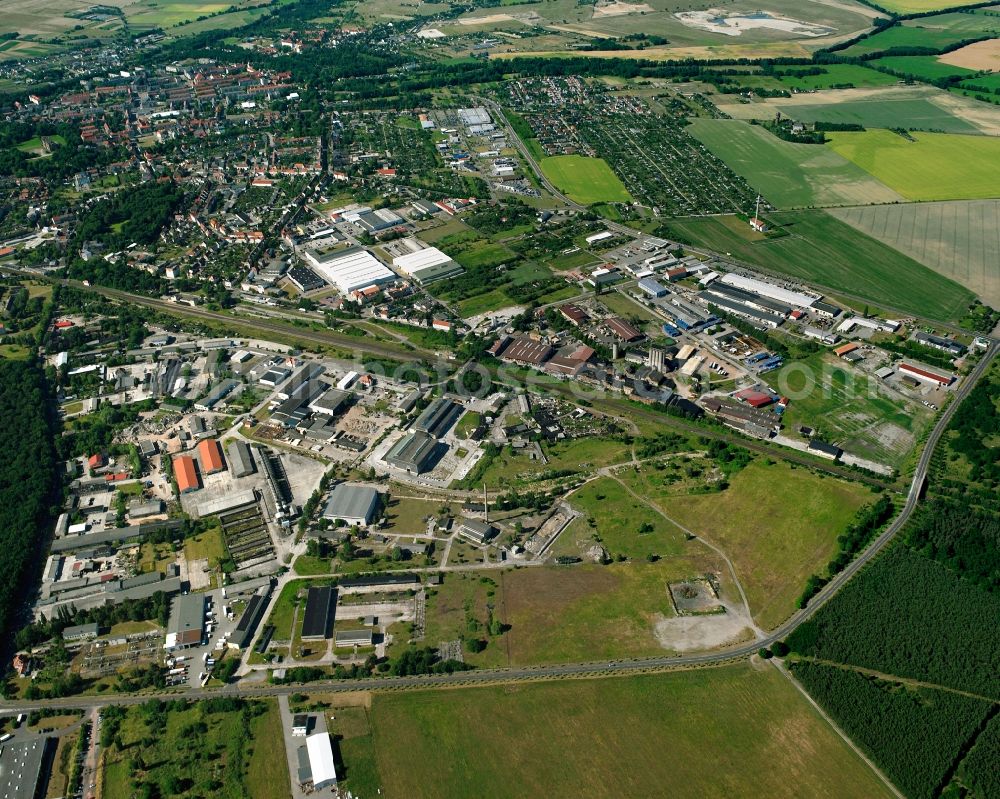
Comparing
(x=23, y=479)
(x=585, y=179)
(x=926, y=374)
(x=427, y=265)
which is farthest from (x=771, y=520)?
(x=585, y=179)

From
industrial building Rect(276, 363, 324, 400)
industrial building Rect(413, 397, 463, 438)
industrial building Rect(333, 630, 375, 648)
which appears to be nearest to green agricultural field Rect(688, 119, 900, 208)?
industrial building Rect(413, 397, 463, 438)

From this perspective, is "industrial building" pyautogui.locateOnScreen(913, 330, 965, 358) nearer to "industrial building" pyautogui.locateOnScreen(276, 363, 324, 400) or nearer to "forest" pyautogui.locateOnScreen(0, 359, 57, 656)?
"industrial building" pyautogui.locateOnScreen(276, 363, 324, 400)

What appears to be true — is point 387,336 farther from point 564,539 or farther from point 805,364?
point 805,364

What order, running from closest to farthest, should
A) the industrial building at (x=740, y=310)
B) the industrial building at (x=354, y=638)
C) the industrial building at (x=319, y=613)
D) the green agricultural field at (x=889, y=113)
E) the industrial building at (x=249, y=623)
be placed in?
the industrial building at (x=354, y=638) < the industrial building at (x=249, y=623) < the industrial building at (x=319, y=613) < the industrial building at (x=740, y=310) < the green agricultural field at (x=889, y=113)

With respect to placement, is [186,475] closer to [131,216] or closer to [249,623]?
[249,623]

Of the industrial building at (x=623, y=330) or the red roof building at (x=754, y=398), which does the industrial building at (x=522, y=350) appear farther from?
the red roof building at (x=754, y=398)

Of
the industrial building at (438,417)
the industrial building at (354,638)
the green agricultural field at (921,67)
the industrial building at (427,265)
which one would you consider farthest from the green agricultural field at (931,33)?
the industrial building at (354,638)
